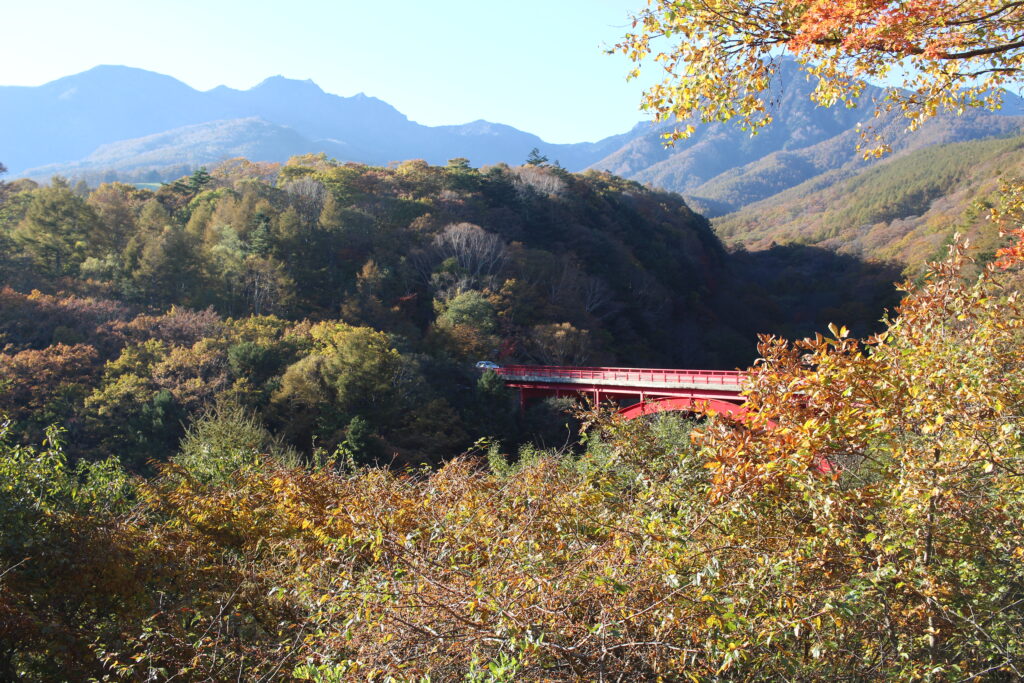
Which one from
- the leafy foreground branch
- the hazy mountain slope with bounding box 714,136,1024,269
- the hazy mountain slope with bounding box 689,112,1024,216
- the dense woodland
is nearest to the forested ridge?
the hazy mountain slope with bounding box 714,136,1024,269

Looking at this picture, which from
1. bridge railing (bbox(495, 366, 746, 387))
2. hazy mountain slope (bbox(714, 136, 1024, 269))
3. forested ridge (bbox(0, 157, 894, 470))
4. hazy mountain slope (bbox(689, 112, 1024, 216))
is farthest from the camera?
hazy mountain slope (bbox(689, 112, 1024, 216))

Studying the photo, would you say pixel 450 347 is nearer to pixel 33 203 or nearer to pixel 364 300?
pixel 364 300

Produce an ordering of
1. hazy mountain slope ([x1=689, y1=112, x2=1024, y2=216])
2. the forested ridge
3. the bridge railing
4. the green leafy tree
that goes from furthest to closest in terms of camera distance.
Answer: hazy mountain slope ([x1=689, y1=112, x2=1024, y2=216]), the green leafy tree, the forested ridge, the bridge railing

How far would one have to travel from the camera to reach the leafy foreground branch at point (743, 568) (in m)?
3.43

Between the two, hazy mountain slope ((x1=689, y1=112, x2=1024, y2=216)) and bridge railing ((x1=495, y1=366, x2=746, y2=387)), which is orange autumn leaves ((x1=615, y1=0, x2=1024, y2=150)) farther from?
hazy mountain slope ((x1=689, y1=112, x2=1024, y2=216))

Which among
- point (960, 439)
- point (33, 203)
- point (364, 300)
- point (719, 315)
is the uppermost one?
point (33, 203)

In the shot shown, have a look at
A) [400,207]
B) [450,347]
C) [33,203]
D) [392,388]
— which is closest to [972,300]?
[392,388]

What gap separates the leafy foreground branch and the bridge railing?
1286 centimetres

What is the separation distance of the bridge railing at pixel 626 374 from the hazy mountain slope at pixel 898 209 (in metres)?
25.1

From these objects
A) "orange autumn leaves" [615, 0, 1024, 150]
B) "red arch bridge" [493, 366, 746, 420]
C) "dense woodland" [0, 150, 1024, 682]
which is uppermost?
"orange autumn leaves" [615, 0, 1024, 150]

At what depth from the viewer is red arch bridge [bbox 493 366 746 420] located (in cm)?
2064

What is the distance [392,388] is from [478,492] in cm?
2277

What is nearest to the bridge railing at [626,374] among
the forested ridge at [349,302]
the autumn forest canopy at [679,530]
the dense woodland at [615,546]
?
the forested ridge at [349,302]

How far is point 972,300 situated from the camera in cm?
439
